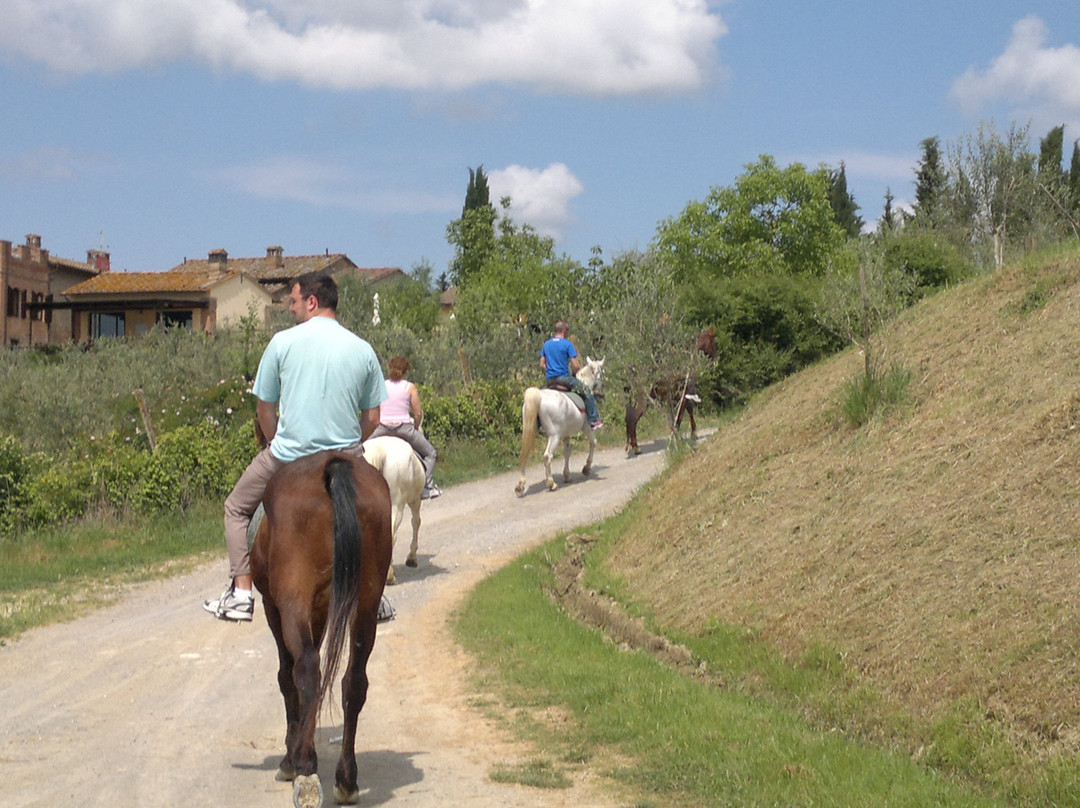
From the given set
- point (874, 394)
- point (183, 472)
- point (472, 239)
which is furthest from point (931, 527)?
point (472, 239)

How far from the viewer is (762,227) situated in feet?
168

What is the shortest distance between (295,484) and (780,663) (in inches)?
146

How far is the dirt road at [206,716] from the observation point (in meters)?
6.13

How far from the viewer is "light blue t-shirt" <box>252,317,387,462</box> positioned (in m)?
6.52

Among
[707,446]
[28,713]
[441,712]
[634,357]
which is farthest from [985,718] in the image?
[634,357]

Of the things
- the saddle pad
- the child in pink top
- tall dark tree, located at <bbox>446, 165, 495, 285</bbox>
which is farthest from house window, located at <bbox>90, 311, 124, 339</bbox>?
the child in pink top

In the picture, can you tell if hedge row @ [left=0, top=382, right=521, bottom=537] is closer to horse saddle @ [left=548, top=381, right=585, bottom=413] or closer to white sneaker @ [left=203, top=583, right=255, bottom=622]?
horse saddle @ [left=548, top=381, right=585, bottom=413]

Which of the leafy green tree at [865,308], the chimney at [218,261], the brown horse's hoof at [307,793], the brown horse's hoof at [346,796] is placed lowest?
the brown horse's hoof at [346,796]

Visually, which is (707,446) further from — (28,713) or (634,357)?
(28,713)

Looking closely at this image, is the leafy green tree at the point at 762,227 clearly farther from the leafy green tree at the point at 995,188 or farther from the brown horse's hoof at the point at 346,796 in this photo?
the brown horse's hoof at the point at 346,796

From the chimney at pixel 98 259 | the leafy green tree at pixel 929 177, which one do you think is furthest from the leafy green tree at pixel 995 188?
the chimney at pixel 98 259

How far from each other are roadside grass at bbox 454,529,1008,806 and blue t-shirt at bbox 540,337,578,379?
10480mm

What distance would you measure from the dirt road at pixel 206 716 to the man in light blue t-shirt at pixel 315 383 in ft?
4.35

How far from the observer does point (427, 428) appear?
23.6 meters
